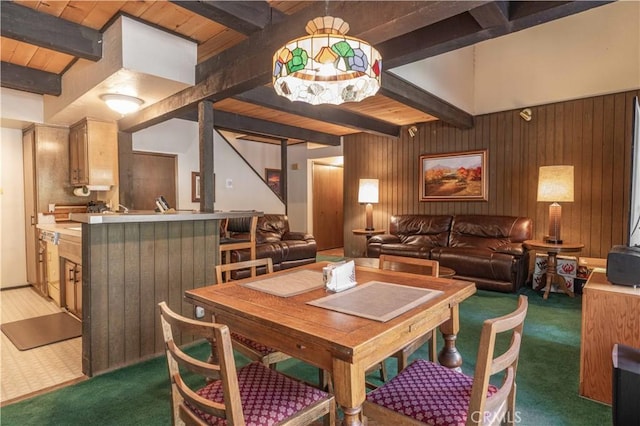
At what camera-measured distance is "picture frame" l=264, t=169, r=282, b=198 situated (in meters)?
7.57

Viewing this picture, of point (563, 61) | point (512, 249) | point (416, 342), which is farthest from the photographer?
point (563, 61)

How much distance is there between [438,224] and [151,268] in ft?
14.3

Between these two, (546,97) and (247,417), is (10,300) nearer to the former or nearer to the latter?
(247,417)

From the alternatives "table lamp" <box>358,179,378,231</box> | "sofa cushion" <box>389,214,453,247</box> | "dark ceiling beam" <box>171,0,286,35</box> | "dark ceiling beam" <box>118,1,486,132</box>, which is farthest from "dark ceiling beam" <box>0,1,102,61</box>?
"sofa cushion" <box>389,214,453,247</box>

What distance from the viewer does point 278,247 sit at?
5156 millimetres

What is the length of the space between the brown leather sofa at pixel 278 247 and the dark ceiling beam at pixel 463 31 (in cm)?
300

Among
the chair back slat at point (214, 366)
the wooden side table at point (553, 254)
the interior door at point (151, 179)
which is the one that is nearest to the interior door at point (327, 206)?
the interior door at point (151, 179)

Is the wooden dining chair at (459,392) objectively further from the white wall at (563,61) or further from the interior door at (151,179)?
the interior door at (151,179)

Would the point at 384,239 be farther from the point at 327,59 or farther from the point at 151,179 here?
the point at 327,59

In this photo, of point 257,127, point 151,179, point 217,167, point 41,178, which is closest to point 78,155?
point 41,178

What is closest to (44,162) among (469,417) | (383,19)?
(383,19)

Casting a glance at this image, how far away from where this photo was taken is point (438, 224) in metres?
5.62

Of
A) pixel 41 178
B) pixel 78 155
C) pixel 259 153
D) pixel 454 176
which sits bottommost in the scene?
pixel 41 178

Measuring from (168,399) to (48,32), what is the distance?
8.92 ft
